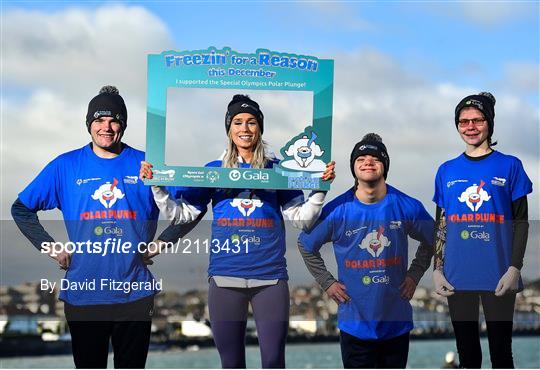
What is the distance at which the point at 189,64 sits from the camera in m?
7.66

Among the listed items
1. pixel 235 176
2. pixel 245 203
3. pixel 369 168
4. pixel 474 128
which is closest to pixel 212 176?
pixel 235 176

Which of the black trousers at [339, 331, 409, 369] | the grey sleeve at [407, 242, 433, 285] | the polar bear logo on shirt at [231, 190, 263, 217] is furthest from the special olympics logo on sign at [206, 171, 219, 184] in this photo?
the grey sleeve at [407, 242, 433, 285]

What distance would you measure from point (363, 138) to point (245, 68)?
110 cm

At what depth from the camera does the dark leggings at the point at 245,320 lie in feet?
24.0

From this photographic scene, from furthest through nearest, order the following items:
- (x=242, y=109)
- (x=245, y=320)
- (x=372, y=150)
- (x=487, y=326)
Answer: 1. (x=487, y=326)
2. (x=372, y=150)
3. (x=242, y=109)
4. (x=245, y=320)

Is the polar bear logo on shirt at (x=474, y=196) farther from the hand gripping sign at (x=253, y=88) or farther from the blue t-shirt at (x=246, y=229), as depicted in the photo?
the blue t-shirt at (x=246, y=229)

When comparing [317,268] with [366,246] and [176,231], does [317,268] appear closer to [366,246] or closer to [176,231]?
[366,246]

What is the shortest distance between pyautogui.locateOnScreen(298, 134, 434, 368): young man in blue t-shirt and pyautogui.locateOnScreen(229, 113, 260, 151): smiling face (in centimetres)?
82

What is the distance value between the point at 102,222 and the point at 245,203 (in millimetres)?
1169

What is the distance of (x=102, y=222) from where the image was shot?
7730 mm

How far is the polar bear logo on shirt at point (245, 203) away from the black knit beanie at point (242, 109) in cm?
53

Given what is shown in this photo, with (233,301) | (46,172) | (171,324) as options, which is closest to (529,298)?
(233,301)

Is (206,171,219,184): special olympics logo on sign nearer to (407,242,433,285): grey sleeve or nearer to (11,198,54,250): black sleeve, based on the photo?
(11,198,54,250): black sleeve

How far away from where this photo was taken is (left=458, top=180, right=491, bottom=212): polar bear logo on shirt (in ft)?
25.9
